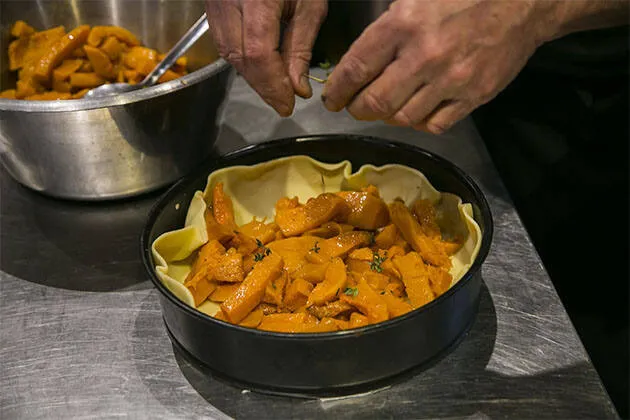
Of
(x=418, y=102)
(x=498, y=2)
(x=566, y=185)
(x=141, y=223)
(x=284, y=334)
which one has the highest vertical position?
(x=498, y=2)

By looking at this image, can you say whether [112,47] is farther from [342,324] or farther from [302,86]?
[342,324]

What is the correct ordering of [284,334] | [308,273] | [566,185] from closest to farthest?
1. [284,334]
2. [308,273]
3. [566,185]

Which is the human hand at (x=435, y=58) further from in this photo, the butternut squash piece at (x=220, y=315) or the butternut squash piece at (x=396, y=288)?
the butternut squash piece at (x=220, y=315)

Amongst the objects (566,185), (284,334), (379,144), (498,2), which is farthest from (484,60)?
(566,185)

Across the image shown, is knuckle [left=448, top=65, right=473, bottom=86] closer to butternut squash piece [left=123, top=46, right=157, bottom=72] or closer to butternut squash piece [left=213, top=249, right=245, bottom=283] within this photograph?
butternut squash piece [left=213, top=249, right=245, bottom=283]

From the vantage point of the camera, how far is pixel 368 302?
121 cm

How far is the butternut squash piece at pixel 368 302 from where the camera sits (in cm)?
119

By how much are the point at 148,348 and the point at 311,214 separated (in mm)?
410

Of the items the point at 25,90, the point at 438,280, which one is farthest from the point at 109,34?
the point at 438,280

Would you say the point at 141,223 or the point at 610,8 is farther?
the point at 141,223

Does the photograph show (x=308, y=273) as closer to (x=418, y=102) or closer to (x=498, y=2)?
(x=418, y=102)

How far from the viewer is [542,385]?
122 cm

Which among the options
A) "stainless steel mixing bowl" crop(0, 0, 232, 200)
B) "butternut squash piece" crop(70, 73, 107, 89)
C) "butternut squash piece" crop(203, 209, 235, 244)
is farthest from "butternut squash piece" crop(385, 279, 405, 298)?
"butternut squash piece" crop(70, 73, 107, 89)

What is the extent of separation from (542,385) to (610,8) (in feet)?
2.52
